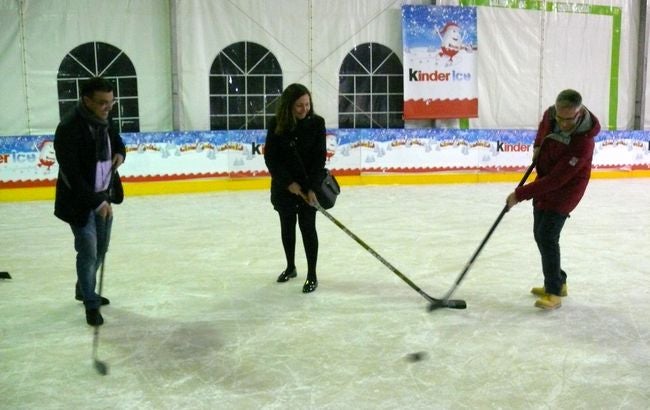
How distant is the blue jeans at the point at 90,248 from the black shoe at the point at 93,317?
0.02 meters

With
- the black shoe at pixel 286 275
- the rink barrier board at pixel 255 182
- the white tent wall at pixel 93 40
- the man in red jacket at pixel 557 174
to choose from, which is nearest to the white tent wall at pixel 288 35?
the white tent wall at pixel 93 40

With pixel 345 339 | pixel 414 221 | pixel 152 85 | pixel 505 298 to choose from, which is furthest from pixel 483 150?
pixel 345 339

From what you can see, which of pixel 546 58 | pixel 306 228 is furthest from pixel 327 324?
pixel 546 58

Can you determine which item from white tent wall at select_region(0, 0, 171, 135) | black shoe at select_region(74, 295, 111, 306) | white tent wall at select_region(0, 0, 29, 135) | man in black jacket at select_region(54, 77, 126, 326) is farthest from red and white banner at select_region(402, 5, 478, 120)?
man in black jacket at select_region(54, 77, 126, 326)

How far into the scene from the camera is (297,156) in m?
3.65

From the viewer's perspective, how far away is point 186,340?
309 centimetres

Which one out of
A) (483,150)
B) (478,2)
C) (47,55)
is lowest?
(483,150)

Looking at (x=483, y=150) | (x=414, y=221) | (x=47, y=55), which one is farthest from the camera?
(x=483, y=150)

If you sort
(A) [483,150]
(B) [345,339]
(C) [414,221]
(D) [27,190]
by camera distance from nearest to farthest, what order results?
1. (B) [345,339]
2. (C) [414,221]
3. (D) [27,190]
4. (A) [483,150]

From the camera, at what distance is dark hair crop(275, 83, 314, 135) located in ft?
11.6

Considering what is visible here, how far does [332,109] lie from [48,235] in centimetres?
436

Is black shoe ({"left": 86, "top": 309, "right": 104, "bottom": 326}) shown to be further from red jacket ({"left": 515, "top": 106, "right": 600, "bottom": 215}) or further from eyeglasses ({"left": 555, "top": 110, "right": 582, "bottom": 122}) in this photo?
eyeglasses ({"left": 555, "top": 110, "right": 582, "bottom": 122})

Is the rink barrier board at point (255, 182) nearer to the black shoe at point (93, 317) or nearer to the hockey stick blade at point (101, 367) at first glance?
the black shoe at point (93, 317)

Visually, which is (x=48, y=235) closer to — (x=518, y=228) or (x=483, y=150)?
(x=518, y=228)
